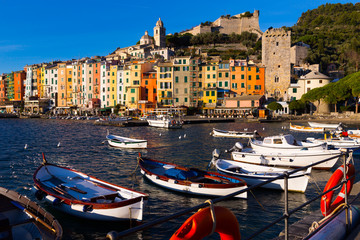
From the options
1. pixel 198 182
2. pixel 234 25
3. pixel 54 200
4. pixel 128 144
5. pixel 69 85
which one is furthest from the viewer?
pixel 234 25

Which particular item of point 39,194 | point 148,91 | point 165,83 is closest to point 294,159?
point 39,194

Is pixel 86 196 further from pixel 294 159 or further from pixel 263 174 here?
pixel 294 159

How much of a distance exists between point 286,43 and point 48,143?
2589 inches

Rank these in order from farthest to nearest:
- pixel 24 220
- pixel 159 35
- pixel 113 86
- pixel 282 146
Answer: pixel 159 35, pixel 113 86, pixel 282 146, pixel 24 220

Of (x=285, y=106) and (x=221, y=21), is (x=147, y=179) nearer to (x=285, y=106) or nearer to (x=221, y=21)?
(x=285, y=106)

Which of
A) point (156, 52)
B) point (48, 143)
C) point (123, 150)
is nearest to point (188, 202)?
point (123, 150)

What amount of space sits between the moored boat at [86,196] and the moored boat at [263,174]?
649 centimetres

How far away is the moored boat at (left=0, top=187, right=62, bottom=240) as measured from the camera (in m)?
8.94

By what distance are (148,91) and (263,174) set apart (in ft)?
222

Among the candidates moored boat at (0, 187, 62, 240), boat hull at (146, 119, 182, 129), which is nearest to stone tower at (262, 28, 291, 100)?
boat hull at (146, 119, 182, 129)

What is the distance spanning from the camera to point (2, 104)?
11438 cm

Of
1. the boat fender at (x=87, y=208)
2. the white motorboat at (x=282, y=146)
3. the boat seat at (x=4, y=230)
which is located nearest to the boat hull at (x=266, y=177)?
the white motorboat at (x=282, y=146)

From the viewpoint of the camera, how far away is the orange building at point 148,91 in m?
80.8

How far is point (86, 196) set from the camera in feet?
43.7
